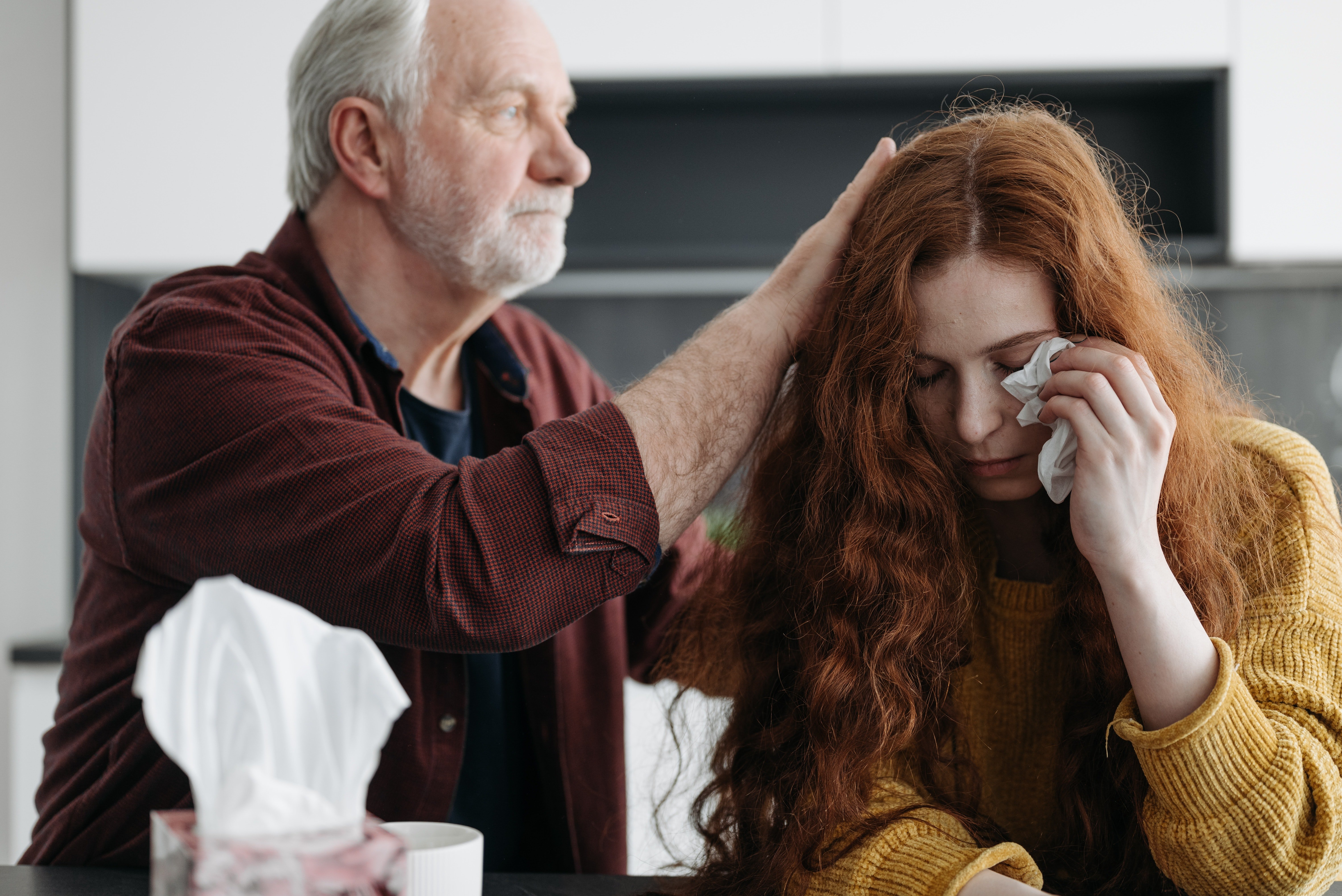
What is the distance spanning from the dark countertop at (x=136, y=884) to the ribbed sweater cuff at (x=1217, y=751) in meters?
0.44

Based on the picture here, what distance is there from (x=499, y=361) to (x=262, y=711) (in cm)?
102

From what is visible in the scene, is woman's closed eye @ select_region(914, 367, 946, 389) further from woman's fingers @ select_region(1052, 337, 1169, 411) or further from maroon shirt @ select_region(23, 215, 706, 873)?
maroon shirt @ select_region(23, 215, 706, 873)

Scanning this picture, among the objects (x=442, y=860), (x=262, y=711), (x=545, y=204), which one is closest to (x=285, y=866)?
(x=262, y=711)

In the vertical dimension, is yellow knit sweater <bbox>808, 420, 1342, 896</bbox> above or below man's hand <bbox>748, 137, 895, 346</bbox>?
below

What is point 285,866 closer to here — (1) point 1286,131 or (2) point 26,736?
(2) point 26,736

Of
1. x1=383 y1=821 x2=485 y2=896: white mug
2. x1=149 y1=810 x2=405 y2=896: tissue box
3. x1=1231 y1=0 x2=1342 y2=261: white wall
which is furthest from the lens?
x1=1231 y1=0 x2=1342 y2=261: white wall

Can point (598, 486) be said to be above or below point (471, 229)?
below

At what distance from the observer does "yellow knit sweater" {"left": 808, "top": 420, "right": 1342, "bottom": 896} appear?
854 mm

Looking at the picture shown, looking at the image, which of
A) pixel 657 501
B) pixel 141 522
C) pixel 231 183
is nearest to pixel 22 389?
pixel 231 183

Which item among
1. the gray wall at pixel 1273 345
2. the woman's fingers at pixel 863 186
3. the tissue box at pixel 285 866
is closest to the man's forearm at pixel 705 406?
the woman's fingers at pixel 863 186

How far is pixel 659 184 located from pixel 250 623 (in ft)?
7.52

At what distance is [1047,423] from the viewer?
0.96m

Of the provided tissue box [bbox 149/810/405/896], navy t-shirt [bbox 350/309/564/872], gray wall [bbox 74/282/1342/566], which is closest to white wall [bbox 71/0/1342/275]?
gray wall [bbox 74/282/1342/566]

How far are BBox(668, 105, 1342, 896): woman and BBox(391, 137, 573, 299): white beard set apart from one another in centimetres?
40
